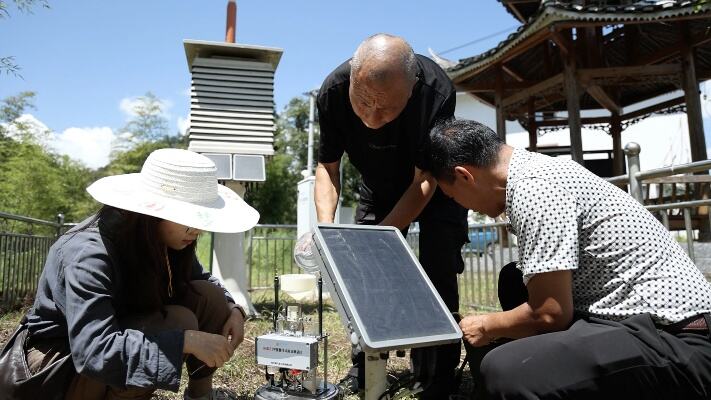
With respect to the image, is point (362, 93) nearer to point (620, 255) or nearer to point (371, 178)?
point (371, 178)

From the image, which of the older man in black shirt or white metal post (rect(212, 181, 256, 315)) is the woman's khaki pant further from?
white metal post (rect(212, 181, 256, 315))

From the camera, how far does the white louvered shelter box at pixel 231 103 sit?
4.85 meters

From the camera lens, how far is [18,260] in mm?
5363

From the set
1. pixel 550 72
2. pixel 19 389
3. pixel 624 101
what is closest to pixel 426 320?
pixel 19 389

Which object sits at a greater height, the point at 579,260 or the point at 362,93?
the point at 362,93

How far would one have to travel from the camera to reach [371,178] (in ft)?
9.94

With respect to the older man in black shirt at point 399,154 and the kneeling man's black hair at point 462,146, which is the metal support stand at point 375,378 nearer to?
the kneeling man's black hair at point 462,146

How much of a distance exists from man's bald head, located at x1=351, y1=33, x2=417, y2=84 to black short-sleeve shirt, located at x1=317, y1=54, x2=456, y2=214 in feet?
0.88

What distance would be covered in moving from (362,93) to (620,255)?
1.24m

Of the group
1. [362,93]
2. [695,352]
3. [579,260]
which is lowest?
[695,352]

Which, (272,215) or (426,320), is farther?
(272,215)

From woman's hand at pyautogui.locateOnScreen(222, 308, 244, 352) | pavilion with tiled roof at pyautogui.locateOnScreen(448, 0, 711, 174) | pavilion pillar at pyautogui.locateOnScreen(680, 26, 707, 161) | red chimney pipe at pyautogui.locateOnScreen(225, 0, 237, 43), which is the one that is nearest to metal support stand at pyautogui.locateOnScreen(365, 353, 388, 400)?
woman's hand at pyautogui.locateOnScreen(222, 308, 244, 352)

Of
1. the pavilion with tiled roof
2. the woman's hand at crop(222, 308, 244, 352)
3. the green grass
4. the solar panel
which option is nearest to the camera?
the solar panel

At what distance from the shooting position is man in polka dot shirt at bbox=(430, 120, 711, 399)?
160 centimetres
